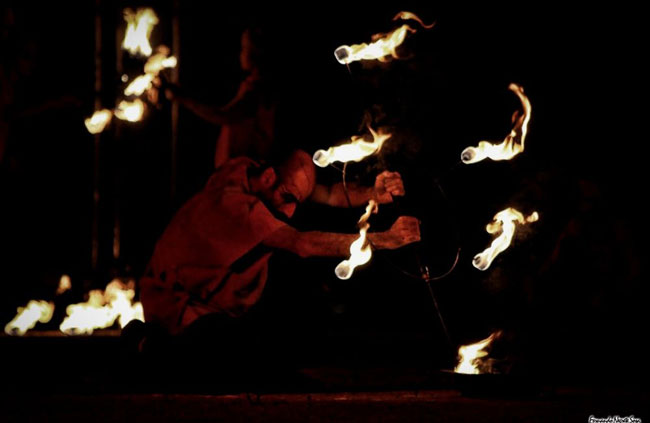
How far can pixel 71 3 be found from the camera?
9852 mm

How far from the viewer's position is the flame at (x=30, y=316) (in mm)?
9086

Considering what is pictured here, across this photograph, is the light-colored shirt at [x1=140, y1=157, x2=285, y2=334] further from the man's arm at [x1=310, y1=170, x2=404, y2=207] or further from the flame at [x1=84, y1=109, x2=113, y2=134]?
the flame at [x1=84, y1=109, x2=113, y2=134]

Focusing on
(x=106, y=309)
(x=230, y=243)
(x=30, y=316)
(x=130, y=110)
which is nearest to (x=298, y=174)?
(x=230, y=243)

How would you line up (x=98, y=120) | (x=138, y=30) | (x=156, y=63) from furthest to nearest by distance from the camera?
(x=138, y=30), (x=98, y=120), (x=156, y=63)

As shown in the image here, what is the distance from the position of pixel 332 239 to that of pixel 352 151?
2.34 feet

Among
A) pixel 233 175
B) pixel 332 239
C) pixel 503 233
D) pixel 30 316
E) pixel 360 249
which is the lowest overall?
pixel 360 249

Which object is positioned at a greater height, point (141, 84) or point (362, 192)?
point (141, 84)

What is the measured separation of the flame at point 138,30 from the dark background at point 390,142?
0.20m

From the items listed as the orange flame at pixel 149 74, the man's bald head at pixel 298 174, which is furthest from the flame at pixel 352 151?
the orange flame at pixel 149 74

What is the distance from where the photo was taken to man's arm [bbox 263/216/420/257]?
7.88 m

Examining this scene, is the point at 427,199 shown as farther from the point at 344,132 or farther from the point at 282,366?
the point at 282,366

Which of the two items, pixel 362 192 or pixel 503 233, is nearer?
pixel 503 233

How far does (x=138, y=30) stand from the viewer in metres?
9.59

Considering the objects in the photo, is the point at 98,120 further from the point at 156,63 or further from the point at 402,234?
the point at 402,234
